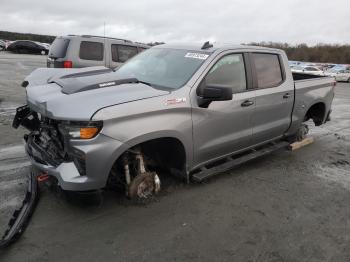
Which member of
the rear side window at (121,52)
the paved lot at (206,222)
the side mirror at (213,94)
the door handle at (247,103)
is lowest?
the paved lot at (206,222)

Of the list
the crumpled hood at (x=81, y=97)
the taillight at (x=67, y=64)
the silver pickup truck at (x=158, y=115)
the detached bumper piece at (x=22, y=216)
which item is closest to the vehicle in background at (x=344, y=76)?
the taillight at (x=67, y=64)

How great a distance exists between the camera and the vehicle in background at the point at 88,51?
1055 cm

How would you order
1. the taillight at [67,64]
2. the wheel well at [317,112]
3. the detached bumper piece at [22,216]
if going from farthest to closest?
1. the taillight at [67,64]
2. the wheel well at [317,112]
3. the detached bumper piece at [22,216]

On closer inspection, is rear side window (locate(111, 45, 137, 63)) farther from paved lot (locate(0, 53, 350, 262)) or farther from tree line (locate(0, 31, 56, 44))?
tree line (locate(0, 31, 56, 44))

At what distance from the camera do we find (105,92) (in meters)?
4.00

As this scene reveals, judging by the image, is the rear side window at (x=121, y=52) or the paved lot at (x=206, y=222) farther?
the rear side window at (x=121, y=52)

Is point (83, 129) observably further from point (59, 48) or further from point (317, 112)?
point (59, 48)

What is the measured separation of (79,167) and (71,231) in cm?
64

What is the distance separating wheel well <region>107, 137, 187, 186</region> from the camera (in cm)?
428

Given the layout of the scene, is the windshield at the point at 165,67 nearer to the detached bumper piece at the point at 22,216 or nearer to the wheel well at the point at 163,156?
the wheel well at the point at 163,156

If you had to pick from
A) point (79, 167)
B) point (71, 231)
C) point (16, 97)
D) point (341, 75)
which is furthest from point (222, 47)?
point (341, 75)

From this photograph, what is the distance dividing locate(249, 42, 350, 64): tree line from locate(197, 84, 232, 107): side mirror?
179 ft

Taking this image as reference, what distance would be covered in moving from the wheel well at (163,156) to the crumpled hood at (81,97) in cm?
57

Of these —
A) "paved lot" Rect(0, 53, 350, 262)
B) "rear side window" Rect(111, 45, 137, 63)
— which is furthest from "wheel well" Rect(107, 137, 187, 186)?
"rear side window" Rect(111, 45, 137, 63)
